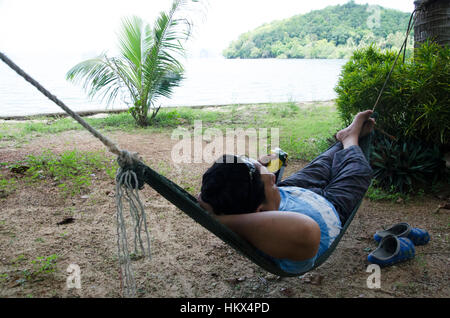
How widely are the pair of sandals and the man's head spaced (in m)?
1.01

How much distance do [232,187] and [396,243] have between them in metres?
1.32

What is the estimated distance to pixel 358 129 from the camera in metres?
2.19

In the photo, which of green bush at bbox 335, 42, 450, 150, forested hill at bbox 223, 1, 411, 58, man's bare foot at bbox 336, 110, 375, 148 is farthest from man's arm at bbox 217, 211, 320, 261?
forested hill at bbox 223, 1, 411, 58

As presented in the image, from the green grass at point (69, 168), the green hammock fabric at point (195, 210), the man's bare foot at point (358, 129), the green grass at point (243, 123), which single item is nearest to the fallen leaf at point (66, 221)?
the green grass at point (69, 168)

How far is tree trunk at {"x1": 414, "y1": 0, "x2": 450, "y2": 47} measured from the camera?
119 inches

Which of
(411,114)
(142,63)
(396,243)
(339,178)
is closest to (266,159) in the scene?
(339,178)

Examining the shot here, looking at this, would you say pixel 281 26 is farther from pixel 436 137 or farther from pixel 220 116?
pixel 436 137

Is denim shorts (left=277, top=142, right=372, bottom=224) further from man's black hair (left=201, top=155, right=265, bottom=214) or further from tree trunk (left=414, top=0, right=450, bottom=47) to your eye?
tree trunk (left=414, top=0, right=450, bottom=47)

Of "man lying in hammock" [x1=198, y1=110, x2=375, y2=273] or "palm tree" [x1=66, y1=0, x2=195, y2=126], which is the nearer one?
"man lying in hammock" [x1=198, y1=110, x2=375, y2=273]

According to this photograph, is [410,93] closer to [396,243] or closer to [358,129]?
[358,129]

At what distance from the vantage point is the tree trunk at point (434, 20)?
9.92 feet

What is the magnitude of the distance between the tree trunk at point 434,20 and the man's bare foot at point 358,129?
149 centimetres

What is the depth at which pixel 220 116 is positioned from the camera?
6.30 metres
